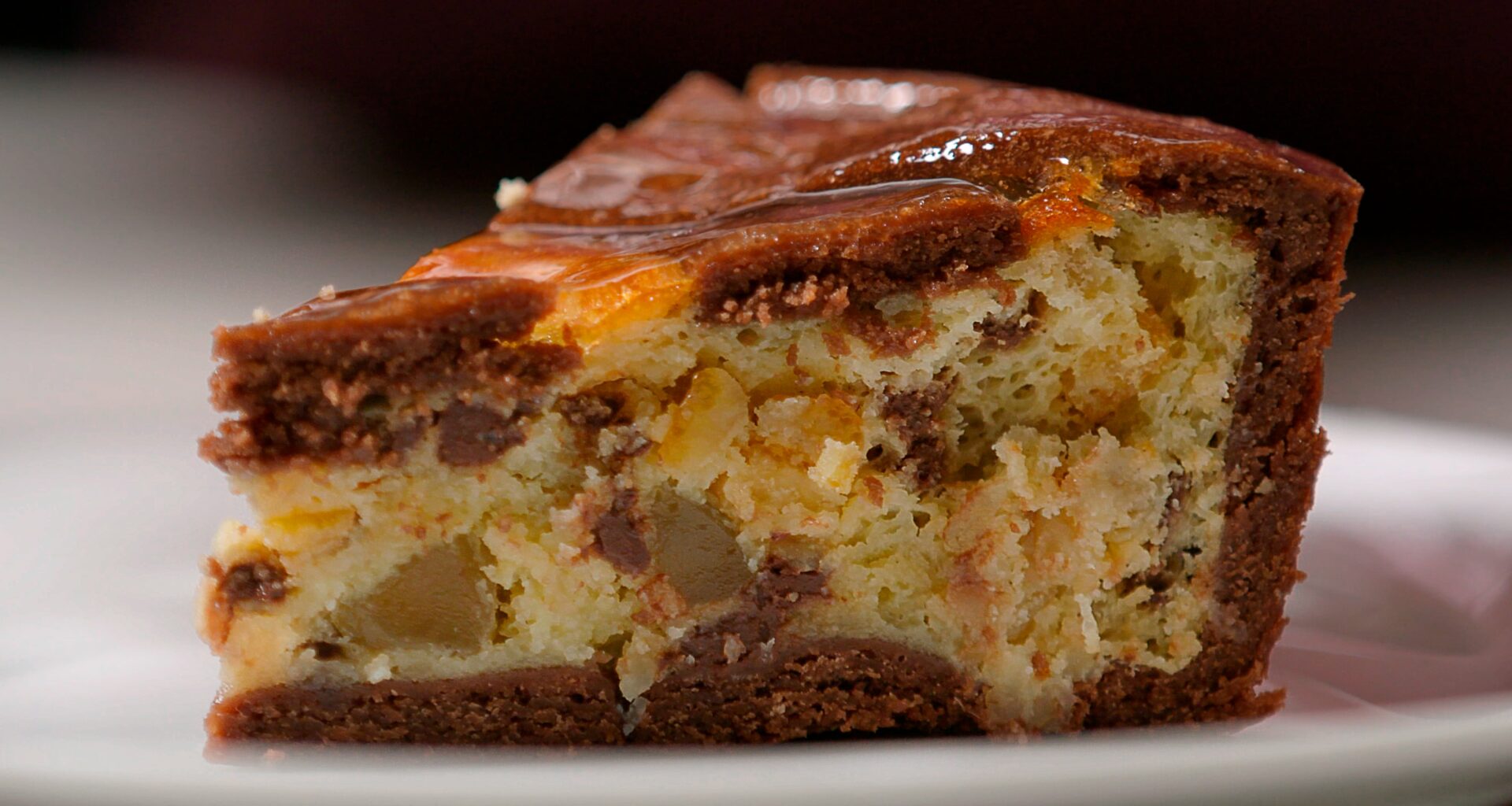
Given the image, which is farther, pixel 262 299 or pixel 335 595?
pixel 262 299

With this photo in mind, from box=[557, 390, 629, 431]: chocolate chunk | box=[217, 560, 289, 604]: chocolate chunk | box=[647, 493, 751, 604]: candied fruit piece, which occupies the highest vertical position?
box=[557, 390, 629, 431]: chocolate chunk

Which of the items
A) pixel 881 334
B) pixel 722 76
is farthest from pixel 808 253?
pixel 722 76

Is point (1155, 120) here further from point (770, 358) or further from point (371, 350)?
point (371, 350)

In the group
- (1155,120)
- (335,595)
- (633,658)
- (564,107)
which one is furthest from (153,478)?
(564,107)

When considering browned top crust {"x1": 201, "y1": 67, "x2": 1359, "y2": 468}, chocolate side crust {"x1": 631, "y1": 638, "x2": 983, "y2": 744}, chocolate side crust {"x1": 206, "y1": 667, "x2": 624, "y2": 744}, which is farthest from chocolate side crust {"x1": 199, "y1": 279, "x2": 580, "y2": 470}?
chocolate side crust {"x1": 631, "y1": 638, "x2": 983, "y2": 744}

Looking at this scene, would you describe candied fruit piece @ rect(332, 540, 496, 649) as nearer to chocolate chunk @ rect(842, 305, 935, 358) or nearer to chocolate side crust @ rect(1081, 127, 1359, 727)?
chocolate chunk @ rect(842, 305, 935, 358)

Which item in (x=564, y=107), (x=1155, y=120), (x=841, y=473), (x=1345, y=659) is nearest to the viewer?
(x=841, y=473)

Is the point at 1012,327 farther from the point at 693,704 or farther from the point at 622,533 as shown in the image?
the point at 693,704
